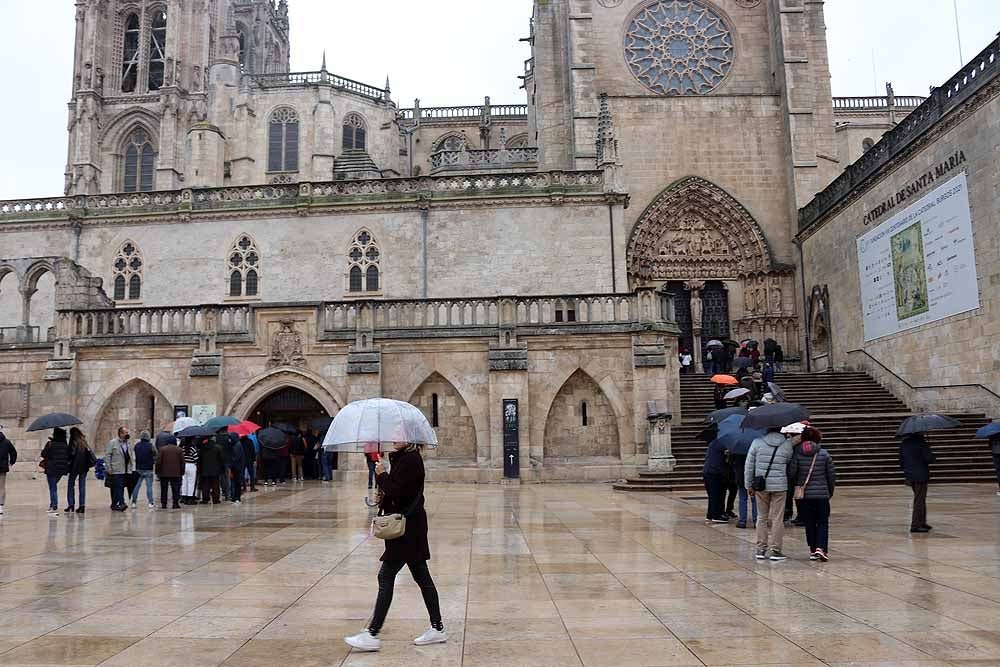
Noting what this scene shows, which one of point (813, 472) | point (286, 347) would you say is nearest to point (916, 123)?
point (813, 472)

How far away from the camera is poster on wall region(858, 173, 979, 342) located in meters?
21.7

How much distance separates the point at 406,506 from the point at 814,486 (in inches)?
216

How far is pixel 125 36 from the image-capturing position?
6366cm

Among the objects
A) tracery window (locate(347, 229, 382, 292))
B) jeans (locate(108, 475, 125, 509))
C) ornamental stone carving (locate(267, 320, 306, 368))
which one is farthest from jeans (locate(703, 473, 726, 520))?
tracery window (locate(347, 229, 382, 292))

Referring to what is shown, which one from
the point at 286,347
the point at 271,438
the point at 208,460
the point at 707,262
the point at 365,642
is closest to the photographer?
the point at 365,642

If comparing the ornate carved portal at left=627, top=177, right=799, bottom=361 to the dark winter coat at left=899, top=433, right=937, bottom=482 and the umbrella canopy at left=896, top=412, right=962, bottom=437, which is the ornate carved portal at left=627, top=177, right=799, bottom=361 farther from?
the umbrella canopy at left=896, top=412, right=962, bottom=437

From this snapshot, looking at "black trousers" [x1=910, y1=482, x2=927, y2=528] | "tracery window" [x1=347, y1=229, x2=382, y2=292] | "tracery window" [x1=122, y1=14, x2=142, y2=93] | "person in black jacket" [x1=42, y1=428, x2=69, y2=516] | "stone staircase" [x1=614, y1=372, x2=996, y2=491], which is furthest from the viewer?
"tracery window" [x1=122, y1=14, x2=142, y2=93]

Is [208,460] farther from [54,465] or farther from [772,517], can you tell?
[772,517]

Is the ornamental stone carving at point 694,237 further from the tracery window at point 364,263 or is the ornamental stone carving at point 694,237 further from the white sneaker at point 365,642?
the white sneaker at point 365,642

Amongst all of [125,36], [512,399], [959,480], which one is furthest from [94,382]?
[125,36]

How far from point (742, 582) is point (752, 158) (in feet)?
98.1

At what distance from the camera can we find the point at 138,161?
60.3 m

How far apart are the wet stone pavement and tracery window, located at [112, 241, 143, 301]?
17066mm

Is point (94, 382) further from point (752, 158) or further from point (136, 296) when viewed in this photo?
point (752, 158)
